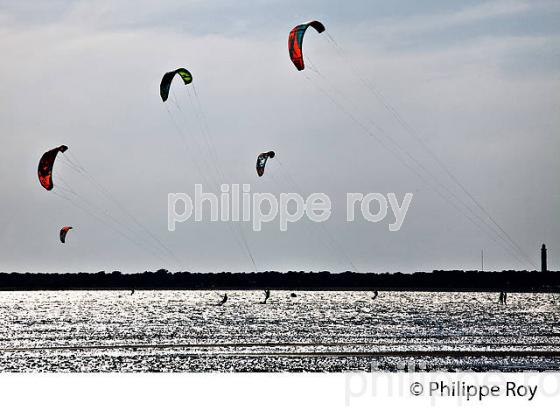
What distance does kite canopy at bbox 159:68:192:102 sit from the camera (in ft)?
106

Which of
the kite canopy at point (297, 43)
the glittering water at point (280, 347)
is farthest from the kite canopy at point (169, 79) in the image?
the glittering water at point (280, 347)

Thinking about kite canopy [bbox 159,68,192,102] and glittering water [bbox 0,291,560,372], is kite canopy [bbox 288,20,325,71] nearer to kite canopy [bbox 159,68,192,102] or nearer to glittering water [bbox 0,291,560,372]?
kite canopy [bbox 159,68,192,102]

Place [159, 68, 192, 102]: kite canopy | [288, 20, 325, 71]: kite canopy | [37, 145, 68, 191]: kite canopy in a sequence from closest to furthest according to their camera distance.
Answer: [288, 20, 325, 71]: kite canopy < [159, 68, 192, 102]: kite canopy < [37, 145, 68, 191]: kite canopy

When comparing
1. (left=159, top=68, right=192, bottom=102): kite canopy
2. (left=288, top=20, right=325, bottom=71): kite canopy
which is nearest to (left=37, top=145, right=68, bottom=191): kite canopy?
(left=159, top=68, right=192, bottom=102): kite canopy

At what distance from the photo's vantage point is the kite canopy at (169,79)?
1275 inches

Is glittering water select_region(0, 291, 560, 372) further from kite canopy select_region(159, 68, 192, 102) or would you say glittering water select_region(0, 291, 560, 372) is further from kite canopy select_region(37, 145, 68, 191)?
kite canopy select_region(159, 68, 192, 102)

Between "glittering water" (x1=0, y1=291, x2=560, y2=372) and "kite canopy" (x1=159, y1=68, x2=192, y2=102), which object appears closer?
"glittering water" (x1=0, y1=291, x2=560, y2=372)

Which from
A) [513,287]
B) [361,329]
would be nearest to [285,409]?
[361,329]

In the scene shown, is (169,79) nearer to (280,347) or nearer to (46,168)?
(46,168)

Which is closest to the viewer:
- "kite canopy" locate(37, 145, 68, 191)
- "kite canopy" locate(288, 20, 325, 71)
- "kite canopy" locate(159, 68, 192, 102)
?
"kite canopy" locate(288, 20, 325, 71)

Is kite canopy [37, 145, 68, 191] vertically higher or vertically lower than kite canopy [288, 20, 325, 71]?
lower

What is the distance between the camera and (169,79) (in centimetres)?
3338

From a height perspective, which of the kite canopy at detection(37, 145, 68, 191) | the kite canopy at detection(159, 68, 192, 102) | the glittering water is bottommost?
the glittering water

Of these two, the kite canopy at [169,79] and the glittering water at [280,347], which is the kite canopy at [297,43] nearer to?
the kite canopy at [169,79]
